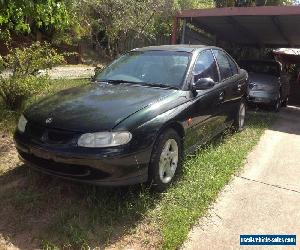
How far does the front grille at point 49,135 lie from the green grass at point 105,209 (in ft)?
2.28

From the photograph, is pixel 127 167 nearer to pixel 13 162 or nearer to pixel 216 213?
pixel 216 213

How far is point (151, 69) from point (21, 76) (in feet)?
8.95

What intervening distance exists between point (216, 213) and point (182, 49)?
7.97 feet

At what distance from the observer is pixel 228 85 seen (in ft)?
19.9

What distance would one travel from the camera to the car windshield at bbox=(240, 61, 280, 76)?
37.0 ft

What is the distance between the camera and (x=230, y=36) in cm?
1711

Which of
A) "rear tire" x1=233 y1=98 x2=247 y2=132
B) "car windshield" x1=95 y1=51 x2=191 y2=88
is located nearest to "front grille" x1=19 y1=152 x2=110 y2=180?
"car windshield" x1=95 y1=51 x2=191 y2=88

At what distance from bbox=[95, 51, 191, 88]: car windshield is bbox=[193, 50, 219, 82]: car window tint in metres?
0.17

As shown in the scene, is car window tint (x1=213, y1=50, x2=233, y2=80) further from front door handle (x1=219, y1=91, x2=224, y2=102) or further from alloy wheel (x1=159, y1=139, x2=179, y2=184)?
alloy wheel (x1=159, y1=139, x2=179, y2=184)

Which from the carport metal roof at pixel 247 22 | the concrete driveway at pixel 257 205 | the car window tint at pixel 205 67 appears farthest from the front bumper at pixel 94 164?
the carport metal roof at pixel 247 22

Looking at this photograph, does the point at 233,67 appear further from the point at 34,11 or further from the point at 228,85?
the point at 34,11

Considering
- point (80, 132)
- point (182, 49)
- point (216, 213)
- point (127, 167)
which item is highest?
point (182, 49)

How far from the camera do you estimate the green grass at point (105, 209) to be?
11.8 feet

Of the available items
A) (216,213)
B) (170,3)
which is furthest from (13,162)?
(170,3)
